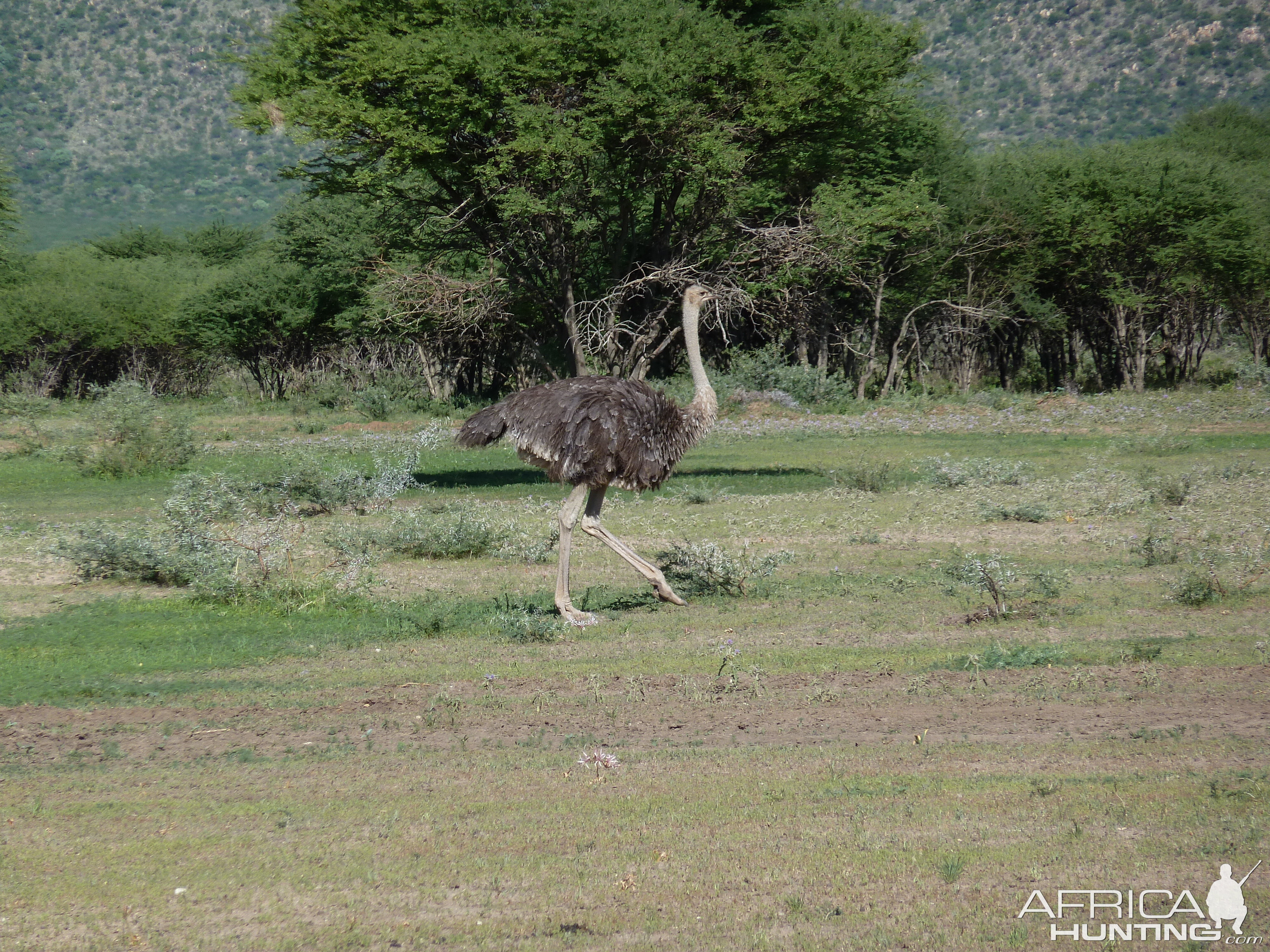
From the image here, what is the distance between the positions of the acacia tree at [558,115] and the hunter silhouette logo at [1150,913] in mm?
18139

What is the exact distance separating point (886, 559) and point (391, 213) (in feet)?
61.0

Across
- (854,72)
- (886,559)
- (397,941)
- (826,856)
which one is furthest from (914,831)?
(854,72)

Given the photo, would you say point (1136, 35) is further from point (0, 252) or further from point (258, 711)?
point (258, 711)

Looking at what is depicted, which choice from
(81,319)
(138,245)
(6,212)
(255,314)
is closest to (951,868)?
(6,212)

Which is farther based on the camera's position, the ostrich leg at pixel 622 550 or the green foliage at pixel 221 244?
the green foliage at pixel 221 244

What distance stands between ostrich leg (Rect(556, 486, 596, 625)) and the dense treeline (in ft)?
32.1

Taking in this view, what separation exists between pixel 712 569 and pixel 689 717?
417cm

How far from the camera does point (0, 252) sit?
43.0 m

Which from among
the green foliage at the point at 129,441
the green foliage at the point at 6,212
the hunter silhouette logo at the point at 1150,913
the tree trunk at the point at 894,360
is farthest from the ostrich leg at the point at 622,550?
the green foliage at the point at 6,212

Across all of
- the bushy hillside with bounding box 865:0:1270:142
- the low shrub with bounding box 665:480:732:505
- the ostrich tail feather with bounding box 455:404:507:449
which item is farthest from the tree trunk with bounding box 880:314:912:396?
the bushy hillside with bounding box 865:0:1270:142

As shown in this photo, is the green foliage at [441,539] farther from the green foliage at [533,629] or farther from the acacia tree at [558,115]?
the acacia tree at [558,115]

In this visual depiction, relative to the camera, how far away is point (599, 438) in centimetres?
1155

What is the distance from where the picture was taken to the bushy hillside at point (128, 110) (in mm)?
124812

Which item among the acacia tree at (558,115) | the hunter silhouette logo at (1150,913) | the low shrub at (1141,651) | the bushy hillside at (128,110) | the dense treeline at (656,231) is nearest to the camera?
the hunter silhouette logo at (1150,913)
